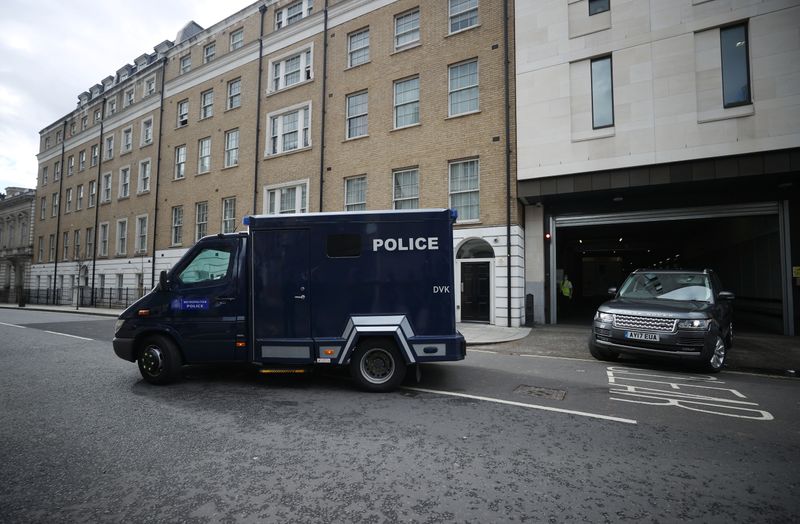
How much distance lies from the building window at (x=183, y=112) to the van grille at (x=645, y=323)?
26.5 meters

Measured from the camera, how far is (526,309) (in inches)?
547

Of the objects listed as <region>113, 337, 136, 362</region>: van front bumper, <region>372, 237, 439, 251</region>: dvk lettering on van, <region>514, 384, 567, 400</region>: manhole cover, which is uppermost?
<region>372, 237, 439, 251</region>: dvk lettering on van

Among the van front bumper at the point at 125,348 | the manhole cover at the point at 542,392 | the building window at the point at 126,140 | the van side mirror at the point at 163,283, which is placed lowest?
the manhole cover at the point at 542,392

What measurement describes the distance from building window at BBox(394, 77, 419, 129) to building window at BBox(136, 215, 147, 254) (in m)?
19.6

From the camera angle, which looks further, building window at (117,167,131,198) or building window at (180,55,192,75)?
building window at (117,167,131,198)

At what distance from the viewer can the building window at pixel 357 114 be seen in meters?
17.3

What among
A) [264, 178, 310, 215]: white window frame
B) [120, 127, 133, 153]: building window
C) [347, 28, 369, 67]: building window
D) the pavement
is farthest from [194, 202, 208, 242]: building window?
the pavement

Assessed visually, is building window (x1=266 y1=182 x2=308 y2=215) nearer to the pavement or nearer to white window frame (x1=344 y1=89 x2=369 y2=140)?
white window frame (x1=344 y1=89 x2=369 y2=140)

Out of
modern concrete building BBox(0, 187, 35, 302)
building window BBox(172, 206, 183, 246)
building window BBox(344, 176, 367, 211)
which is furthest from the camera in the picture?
modern concrete building BBox(0, 187, 35, 302)

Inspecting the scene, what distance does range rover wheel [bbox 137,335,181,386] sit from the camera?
19.2 feet

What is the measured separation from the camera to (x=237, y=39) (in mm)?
22438

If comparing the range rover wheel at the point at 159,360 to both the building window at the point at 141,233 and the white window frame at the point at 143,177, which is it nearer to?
the building window at the point at 141,233

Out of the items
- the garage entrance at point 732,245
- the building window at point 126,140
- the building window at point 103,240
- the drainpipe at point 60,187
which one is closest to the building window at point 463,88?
the garage entrance at point 732,245

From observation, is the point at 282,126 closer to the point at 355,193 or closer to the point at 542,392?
the point at 355,193
